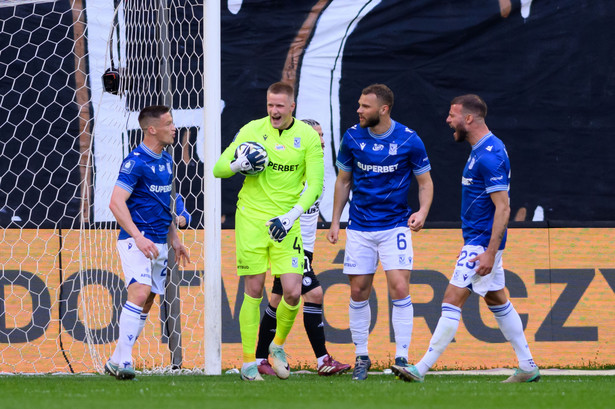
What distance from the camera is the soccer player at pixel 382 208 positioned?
6.77 meters

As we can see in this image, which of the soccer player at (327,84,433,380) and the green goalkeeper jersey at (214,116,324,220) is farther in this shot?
the soccer player at (327,84,433,380)

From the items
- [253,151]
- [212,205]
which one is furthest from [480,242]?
[212,205]

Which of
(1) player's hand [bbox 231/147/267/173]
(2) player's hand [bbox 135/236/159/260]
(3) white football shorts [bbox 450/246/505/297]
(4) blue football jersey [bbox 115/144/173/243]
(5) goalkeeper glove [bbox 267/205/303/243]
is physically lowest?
(3) white football shorts [bbox 450/246/505/297]

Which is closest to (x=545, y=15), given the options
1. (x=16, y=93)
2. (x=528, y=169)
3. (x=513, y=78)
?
(x=513, y=78)

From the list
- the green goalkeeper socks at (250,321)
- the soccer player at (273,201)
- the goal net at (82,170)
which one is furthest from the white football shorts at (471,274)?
the goal net at (82,170)

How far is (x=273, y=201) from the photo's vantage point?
21.7 ft

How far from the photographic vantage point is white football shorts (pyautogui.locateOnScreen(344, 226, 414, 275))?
6.75 m

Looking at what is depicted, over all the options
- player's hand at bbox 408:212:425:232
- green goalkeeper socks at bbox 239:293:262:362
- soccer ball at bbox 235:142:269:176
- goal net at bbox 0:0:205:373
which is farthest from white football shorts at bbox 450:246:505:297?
goal net at bbox 0:0:205:373

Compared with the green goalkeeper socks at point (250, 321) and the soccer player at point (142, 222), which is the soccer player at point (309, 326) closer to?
the green goalkeeper socks at point (250, 321)

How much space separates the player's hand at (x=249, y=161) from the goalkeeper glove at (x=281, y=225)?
1.26 ft

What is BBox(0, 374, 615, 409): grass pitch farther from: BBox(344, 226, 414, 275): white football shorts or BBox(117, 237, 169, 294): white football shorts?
BBox(344, 226, 414, 275): white football shorts

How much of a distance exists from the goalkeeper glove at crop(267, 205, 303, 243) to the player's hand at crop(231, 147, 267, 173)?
1.26ft

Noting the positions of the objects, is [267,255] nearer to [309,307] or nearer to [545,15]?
[309,307]

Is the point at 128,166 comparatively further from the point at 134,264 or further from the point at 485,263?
the point at 485,263
